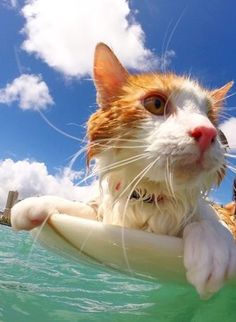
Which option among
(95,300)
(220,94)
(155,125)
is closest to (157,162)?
(155,125)

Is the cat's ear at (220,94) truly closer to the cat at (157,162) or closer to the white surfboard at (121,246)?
the cat at (157,162)

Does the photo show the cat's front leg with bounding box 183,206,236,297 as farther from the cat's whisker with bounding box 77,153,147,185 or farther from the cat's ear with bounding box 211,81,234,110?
the cat's ear with bounding box 211,81,234,110

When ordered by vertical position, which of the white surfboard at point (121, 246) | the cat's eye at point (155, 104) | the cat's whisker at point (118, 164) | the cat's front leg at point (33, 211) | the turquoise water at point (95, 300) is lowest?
the turquoise water at point (95, 300)

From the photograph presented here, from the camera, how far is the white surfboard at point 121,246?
6.73 ft

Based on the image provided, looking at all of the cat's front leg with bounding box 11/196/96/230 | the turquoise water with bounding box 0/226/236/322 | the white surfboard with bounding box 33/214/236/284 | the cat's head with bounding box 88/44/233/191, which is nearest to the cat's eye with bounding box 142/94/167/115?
the cat's head with bounding box 88/44/233/191

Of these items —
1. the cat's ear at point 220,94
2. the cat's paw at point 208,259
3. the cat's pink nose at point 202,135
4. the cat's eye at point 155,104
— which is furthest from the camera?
the cat's ear at point 220,94

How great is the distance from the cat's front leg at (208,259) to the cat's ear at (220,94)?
1.04m

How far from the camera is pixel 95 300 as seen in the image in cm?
319

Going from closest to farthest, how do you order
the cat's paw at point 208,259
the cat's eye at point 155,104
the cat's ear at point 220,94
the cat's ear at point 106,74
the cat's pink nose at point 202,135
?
the cat's paw at point 208,259
the cat's pink nose at point 202,135
the cat's eye at point 155,104
the cat's ear at point 106,74
the cat's ear at point 220,94

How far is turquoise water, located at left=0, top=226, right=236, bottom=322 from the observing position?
2602 millimetres

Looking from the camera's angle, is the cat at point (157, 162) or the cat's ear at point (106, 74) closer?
the cat at point (157, 162)

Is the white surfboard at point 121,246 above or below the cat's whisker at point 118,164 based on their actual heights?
below

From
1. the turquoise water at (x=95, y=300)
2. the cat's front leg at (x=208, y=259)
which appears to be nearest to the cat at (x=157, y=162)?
the cat's front leg at (x=208, y=259)

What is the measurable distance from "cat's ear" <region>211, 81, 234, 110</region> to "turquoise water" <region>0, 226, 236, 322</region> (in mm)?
1362
